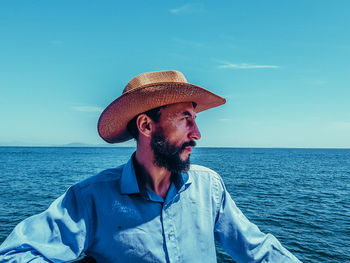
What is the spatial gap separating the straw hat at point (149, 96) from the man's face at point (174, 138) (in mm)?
Result: 101

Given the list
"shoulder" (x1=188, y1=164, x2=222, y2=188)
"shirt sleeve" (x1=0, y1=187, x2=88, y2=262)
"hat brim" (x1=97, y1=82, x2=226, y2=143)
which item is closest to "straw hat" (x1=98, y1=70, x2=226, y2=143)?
"hat brim" (x1=97, y1=82, x2=226, y2=143)

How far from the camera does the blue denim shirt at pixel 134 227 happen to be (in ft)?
5.17

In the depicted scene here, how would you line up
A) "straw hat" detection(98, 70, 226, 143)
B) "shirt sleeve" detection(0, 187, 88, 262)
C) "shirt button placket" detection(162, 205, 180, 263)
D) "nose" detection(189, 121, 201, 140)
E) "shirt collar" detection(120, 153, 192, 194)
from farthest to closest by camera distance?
"nose" detection(189, 121, 201, 140), "straw hat" detection(98, 70, 226, 143), "shirt collar" detection(120, 153, 192, 194), "shirt button placket" detection(162, 205, 180, 263), "shirt sleeve" detection(0, 187, 88, 262)

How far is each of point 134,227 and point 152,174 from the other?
1.43 feet

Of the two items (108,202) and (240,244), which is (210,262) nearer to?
(240,244)

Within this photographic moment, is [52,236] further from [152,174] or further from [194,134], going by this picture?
[194,134]

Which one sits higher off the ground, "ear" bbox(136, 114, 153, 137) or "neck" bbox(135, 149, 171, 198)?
"ear" bbox(136, 114, 153, 137)

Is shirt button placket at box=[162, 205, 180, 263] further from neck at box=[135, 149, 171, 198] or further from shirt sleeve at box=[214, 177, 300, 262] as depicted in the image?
shirt sleeve at box=[214, 177, 300, 262]

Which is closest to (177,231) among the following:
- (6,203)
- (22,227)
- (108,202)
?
(108,202)

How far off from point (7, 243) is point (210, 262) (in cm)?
126

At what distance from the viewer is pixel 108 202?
1.81m

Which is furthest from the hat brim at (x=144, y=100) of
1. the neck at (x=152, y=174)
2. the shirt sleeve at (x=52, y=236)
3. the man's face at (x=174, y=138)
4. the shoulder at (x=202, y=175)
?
the shirt sleeve at (x=52, y=236)

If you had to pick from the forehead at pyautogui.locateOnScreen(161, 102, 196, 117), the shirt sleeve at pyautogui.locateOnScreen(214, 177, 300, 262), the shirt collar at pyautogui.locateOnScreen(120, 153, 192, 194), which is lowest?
the shirt sleeve at pyautogui.locateOnScreen(214, 177, 300, 262)

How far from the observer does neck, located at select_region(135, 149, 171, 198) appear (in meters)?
2.06
